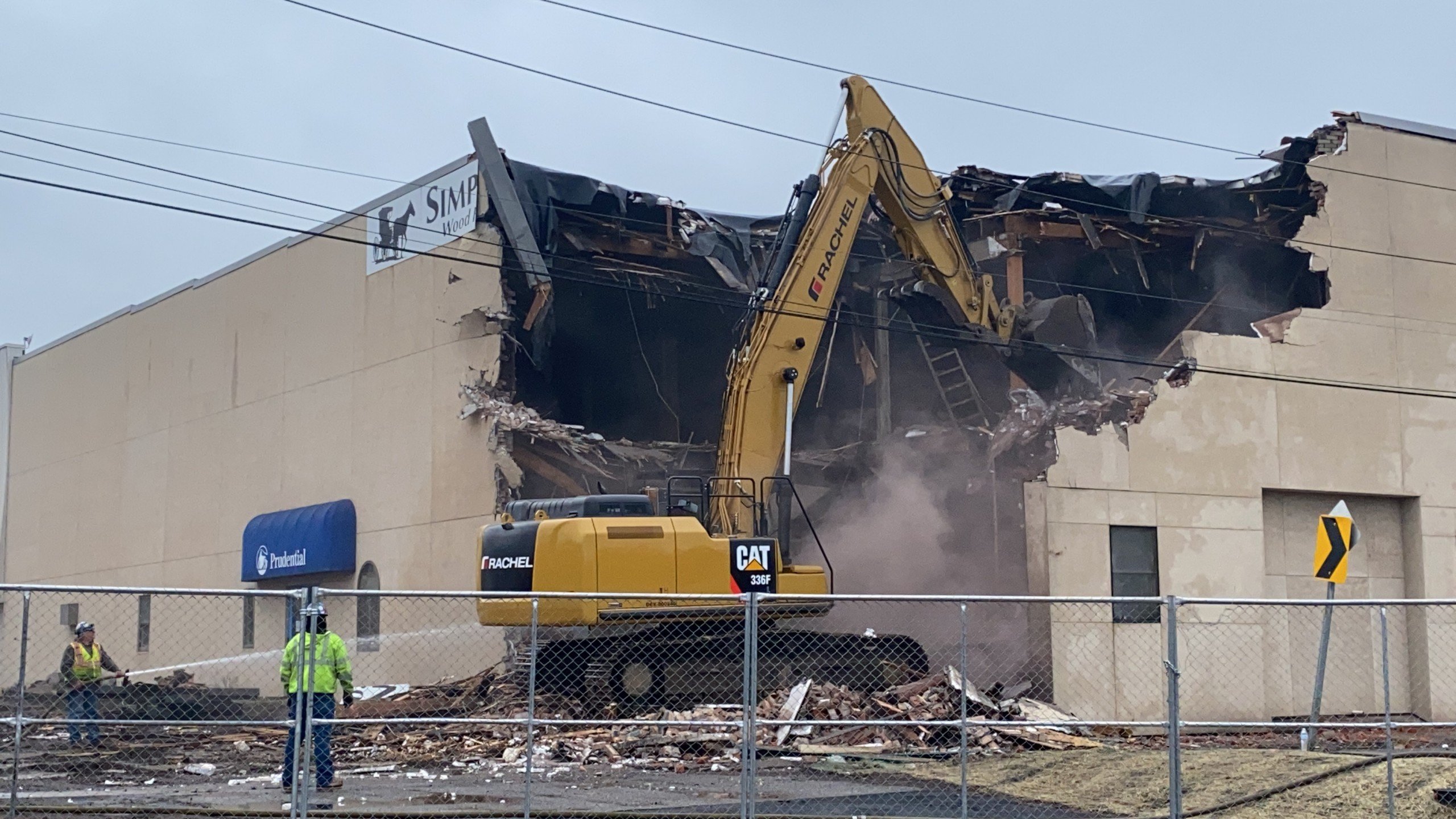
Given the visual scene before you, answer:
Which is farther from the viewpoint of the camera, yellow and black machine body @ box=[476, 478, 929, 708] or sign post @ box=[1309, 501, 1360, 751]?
yellow and black machine body @ box=[476, 478, 929, 708]

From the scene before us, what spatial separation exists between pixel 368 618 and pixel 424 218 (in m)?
6.47

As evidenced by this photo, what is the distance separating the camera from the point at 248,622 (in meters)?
28.2

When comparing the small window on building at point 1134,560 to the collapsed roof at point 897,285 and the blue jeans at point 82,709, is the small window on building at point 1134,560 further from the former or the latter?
the blue jeans at point 82,709

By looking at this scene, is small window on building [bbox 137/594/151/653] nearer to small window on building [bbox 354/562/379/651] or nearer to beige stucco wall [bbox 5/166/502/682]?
beige stucco wall [bbox 5/166/502/682]

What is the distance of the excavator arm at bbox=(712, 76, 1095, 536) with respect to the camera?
19.6 meters

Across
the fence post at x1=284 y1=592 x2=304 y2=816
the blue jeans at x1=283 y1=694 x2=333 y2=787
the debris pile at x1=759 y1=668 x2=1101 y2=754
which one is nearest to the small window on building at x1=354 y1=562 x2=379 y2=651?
the debris pile at x1=759 y1=668 x2=1101 y2=754

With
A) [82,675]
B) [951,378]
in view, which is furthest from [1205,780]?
[951,378]

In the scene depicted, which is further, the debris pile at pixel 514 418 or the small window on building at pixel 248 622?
the small window on building at pixel 248 622

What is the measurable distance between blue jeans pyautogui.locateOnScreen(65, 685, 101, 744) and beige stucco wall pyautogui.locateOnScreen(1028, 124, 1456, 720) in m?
12.2

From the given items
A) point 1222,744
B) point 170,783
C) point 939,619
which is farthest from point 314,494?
point 1222,744

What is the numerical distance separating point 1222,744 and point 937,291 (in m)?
9.69

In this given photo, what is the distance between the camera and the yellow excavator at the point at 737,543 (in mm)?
17203

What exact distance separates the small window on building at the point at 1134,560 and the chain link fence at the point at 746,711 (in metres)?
0.67

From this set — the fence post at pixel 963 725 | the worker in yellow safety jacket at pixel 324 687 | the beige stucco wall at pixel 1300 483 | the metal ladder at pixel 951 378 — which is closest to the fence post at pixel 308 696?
the worker in yellow safety jacket at pixel 324 687
